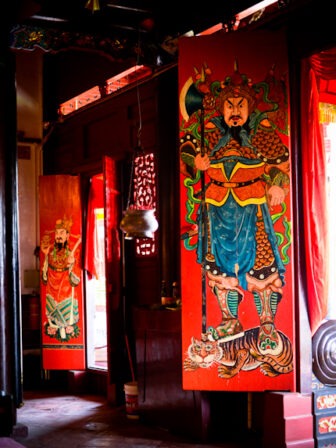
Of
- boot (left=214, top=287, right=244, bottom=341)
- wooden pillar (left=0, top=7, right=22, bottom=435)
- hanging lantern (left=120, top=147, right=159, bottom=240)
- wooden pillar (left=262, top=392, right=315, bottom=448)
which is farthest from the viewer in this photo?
hanging lantern (left=120, top=147, right=159, bottom=240)

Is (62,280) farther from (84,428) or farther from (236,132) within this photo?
(236,132)

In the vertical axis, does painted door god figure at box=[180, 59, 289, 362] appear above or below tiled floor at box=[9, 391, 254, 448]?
above

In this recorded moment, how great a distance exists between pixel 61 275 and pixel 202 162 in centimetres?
309

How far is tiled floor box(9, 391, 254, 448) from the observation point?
544 cm

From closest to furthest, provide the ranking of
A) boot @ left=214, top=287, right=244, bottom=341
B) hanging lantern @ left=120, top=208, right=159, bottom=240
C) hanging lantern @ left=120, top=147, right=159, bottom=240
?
boot @ left=214, top=287, right=244, bottom=341
hanging lantern @ left=120, top=208, right=159, bottom=240
hanging lantern @ left=120, top=147, right=159, bottom=240

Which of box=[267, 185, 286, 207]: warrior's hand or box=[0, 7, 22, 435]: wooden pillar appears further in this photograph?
box=[0, 7, 22, 435]: wooden pillar

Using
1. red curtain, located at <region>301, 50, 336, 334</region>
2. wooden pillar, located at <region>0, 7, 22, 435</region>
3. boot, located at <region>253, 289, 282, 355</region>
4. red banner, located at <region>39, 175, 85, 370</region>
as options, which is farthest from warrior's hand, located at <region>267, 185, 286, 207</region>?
red banner, located at <region>39, 175, 85, 370</region>

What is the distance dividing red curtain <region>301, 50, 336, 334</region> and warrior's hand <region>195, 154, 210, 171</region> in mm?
706

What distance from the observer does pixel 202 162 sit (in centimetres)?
534

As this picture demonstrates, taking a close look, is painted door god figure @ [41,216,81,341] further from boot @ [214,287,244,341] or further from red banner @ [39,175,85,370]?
boot @ [214,287,244,341]

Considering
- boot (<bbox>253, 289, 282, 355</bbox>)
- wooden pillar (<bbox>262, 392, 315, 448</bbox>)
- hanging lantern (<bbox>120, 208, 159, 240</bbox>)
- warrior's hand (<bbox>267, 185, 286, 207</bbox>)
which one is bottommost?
wooden pillar (<bbox>262, 392, 315, 448</bbox>)

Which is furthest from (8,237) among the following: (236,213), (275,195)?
(275,195)

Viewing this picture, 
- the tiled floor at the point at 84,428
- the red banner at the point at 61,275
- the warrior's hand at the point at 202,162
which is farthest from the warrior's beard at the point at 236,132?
the red banner at the point at 61,275

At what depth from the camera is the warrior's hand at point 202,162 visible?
17.5ft
